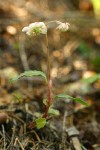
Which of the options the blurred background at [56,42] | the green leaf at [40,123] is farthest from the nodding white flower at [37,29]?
the blurred background at [56,42]

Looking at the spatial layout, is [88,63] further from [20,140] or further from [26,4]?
[20,140]

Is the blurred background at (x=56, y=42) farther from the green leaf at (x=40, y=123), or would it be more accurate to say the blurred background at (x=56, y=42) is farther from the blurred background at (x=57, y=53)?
the green leaf at (x=40, y=123)

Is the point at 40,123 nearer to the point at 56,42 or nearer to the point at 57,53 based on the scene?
the point at 57,53

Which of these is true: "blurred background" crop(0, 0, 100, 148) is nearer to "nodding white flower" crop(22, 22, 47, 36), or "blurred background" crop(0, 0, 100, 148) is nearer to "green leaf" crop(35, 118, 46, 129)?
"green leaf" crop(35, 118, 46, 129)

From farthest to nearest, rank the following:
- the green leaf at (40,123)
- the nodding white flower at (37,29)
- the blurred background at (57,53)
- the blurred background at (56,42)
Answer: the blurred background at (56,42) < the blurred background at (57,53) < the green leaf at (40,123) < the nodding white flower at (37,29)

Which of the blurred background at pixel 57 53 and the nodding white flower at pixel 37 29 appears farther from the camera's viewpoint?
the blurred background at pixel 57 53

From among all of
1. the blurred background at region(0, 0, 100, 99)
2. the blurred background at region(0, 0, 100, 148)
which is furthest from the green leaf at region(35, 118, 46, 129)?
the blurred background at region(0, 0, 100, 99)

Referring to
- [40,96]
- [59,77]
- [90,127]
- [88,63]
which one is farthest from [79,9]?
[90,127]

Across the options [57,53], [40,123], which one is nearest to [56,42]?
[57,53]

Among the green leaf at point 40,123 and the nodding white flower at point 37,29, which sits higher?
the nodding white flower at point 37,29
